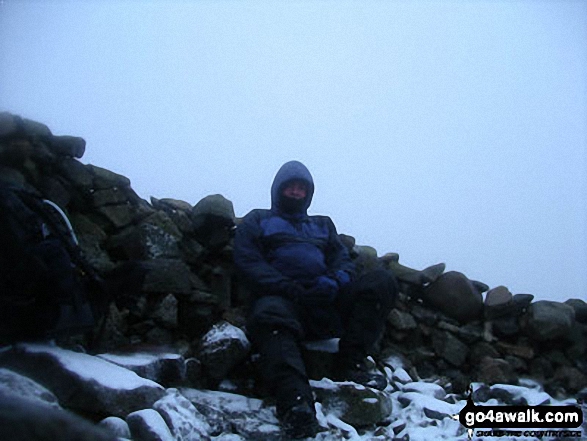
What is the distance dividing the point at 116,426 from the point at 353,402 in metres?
1.92

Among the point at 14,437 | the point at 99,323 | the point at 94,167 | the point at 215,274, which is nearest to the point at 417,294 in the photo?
the point at 215,274

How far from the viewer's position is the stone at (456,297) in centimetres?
573

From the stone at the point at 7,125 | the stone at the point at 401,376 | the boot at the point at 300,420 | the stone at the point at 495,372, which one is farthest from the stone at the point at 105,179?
the stone at the point at 495,372

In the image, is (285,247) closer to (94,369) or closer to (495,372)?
(94,369)

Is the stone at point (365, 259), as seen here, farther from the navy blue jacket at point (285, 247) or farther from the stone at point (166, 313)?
the stone at point (166, 313)

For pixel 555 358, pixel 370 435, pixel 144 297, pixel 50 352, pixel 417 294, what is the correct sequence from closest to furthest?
pixel 50 352
pixel 370 435
pixel 144 297
pixel 555 358
pixel 417 294

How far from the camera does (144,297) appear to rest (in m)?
4.22

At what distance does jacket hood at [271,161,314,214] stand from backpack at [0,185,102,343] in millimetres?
2450

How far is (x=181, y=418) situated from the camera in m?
2.85

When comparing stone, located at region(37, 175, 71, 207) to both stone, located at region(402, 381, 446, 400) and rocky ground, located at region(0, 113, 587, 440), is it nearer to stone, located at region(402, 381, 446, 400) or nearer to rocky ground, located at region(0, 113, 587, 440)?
rocky ground, located at region(0, 113, 587, 440)

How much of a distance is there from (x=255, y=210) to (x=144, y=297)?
1.55 metres

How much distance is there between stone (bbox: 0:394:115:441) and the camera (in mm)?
841

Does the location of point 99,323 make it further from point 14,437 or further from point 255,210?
point 14,437

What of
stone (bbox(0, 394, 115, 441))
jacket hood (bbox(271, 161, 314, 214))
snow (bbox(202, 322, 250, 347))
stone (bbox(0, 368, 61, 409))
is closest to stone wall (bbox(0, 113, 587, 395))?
snow (bbox(202, 322, 250, 347))
